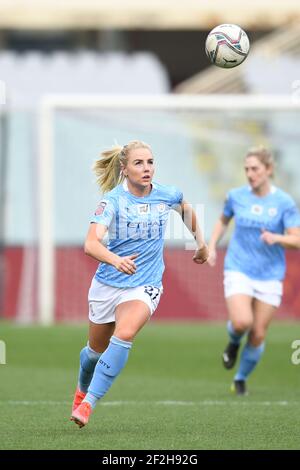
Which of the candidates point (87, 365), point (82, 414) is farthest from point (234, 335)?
point (82, 414)

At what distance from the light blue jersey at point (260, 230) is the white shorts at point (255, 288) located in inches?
2.3

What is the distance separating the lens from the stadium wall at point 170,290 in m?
17.9

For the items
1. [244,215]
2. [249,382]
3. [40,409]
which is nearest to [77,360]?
[249,382]

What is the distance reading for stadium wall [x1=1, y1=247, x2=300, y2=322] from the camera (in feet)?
58.7

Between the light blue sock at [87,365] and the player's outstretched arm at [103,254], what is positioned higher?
the player's outstretched arm at [103,254]

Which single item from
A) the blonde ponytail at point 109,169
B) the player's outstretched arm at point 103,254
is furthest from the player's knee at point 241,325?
the player's outstretched arm at point 103,254

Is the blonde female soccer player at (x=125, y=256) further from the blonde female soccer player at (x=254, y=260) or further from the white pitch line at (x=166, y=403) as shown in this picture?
the blonde female soccer player at (x=254, y=260)

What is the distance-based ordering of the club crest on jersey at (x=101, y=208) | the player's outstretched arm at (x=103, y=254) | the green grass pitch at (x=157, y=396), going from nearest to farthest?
the player's outstretched arm at (x=103, y=254)
the green grass pitch at (x=157, y=396)
the club crest on jersey at (x=101, y=208)

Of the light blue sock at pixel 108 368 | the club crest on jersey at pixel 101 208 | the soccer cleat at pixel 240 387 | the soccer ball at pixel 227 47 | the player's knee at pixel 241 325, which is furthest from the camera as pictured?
the soccer cleat at pixel 240 387

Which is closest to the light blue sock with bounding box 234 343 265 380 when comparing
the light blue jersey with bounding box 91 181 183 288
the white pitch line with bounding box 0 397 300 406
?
the white pitch line with bounding box 0 397 300 406

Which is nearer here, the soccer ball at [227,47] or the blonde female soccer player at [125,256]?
the blonde female soccer player at [125,256]

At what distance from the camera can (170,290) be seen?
18078 millimetres

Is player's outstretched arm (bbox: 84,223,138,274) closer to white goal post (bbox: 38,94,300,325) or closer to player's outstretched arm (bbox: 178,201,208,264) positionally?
player's outstretched arm (bbox: 178,201,208,264)

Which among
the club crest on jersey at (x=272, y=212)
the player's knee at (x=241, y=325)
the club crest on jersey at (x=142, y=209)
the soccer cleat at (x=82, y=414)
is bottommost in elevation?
the soccer cleat at (x=82, y=414)
